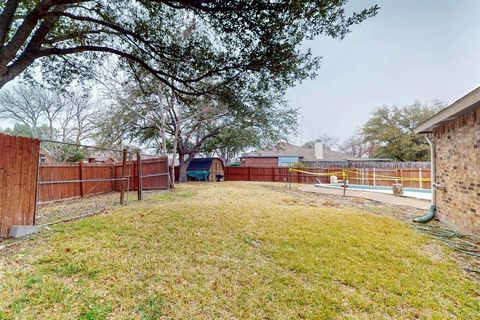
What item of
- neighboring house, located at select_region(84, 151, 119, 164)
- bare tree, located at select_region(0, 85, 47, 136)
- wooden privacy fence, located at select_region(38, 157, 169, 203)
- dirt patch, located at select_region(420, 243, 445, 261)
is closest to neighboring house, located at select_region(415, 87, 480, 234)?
dirt patch, located at select_region(420, 243, 445, 261)

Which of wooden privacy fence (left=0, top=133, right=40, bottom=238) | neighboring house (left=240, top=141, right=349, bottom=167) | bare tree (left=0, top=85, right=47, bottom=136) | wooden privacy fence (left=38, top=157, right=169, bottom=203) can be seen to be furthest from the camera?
neighboring house (left=240, top=141, right=349, bottom=167)

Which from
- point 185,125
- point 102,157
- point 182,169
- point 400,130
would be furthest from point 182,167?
point 400,130

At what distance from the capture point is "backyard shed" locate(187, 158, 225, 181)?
717 inches

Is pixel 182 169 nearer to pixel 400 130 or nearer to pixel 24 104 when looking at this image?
pixel 24 104

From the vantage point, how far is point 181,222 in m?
4.39

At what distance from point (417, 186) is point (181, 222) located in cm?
1388

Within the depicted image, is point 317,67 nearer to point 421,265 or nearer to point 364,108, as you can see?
point 421,265

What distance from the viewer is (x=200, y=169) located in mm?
18328

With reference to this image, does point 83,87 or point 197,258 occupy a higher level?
point 83,87

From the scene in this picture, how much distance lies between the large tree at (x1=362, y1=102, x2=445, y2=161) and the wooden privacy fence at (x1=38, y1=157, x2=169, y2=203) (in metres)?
20.9

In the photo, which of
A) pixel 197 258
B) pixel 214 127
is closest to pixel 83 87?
pixel 197 258

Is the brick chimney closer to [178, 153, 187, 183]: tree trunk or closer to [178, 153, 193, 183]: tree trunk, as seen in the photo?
[178, 153, 193, 183]: tree trunk

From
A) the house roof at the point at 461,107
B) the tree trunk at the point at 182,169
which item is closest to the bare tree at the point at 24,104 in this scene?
the tree trunk at the point at 182,169

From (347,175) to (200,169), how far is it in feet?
35.5
